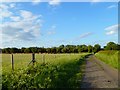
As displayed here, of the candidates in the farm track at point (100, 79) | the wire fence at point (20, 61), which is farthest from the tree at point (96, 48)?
the farm track at point (100, 79)

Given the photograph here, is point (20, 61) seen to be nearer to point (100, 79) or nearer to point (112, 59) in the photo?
point (112, 59)

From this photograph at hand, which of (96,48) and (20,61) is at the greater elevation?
(96,48)

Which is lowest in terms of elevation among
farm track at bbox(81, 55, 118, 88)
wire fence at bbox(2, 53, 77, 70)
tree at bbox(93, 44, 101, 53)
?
farm track at bbox(81, 55, 118, 88)

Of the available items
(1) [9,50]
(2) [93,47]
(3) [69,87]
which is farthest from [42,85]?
(2) [93,47]

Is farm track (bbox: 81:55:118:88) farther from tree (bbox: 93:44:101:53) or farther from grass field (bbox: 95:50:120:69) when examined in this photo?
tree (bbox: 93:44:101:53)

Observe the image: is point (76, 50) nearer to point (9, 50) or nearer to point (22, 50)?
point (22, 50)

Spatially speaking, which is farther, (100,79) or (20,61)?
(20,61)

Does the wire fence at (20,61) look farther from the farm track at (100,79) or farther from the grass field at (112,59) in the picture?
the grass field at (112,59)

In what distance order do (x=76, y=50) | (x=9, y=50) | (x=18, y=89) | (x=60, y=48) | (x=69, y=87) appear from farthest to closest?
(x=76, y=50) < (x=60, y=48) < (x=9, y=50) < (x=69, y=87) < (x=18, y=89)

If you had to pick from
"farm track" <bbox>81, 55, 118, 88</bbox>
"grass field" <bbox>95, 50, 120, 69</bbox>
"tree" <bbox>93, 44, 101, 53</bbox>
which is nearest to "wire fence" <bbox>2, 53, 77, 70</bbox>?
"farm track" <bbox>81, 55, 118, 88</bbox>

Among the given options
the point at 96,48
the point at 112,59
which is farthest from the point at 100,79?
the point at 96,48

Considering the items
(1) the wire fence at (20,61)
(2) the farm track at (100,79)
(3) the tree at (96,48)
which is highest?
(3) the tree at (96,48)

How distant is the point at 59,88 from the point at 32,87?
170cm

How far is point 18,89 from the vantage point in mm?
10375
